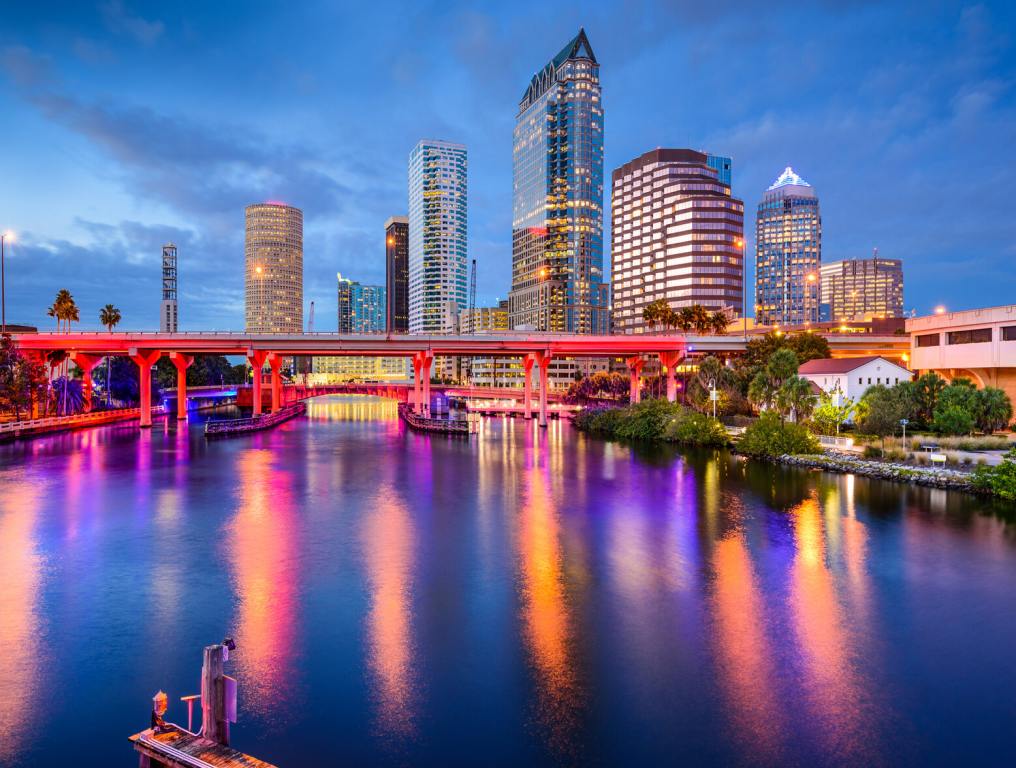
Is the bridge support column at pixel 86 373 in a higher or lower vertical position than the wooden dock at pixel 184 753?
higher

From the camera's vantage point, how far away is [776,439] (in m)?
53.0

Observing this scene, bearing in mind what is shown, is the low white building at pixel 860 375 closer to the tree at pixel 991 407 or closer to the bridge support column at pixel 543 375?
the tree at pixel 991 407

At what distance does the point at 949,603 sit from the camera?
19.9 metres

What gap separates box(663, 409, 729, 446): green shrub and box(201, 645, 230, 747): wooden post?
192 feet

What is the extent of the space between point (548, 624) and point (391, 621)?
14.7ft

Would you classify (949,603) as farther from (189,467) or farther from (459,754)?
(189,467)

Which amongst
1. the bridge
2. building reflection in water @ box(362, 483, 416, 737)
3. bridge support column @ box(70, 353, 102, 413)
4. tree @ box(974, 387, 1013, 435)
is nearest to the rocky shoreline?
tree @ box(974, 387, 1013, 435)

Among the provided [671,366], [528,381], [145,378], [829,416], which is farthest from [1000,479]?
[145,378]

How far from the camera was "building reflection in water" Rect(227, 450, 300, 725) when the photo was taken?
14.3 metres

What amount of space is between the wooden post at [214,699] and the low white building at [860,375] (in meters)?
68.8

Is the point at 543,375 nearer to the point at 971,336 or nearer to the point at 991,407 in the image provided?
the point at 971,336

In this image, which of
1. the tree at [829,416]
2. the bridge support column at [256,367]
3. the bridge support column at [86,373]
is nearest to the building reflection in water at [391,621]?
the tree at [829,416]

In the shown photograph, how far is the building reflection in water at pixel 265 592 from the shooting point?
14.3m

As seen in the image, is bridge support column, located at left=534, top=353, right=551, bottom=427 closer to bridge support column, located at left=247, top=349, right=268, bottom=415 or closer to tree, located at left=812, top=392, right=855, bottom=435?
tree, located at left=812, top=392, right=855, bottom=435
